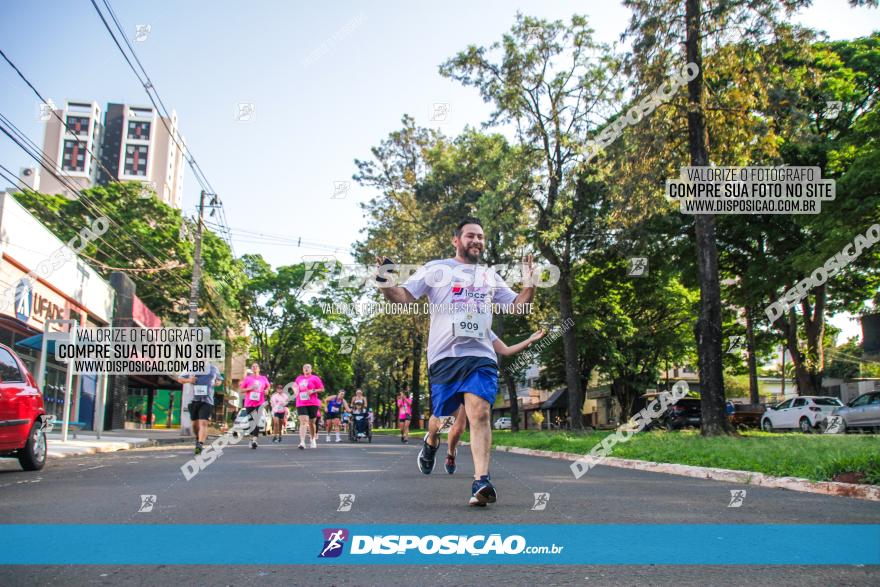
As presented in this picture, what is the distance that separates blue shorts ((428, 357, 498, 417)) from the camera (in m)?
5.37

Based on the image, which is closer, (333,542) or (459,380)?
(333,542)

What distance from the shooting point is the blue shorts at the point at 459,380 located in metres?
5.37

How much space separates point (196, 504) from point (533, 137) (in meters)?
20.9

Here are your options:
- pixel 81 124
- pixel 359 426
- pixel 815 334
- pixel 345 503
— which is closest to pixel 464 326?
pixel 345 503

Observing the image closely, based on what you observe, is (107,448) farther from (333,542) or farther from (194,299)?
(333,542)

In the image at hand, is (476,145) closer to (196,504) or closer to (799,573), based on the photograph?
(196,504)

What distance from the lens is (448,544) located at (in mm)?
3787

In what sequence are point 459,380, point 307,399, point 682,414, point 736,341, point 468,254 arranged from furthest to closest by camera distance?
point 736,341 < point 682,414 < point 307,399 < point 468,254 < point 459,380

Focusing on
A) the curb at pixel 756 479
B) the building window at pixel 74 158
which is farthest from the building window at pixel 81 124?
the curb at pixel 756 479

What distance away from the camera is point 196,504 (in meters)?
5.52

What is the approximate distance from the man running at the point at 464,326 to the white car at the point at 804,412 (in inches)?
960

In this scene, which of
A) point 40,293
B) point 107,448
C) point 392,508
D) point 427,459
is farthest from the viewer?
point 40,293

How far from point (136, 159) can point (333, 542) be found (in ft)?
401

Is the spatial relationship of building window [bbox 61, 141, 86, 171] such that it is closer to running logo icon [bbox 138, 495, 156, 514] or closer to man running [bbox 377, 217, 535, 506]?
running logo icon [bbox 138, 495, 156, 514]
